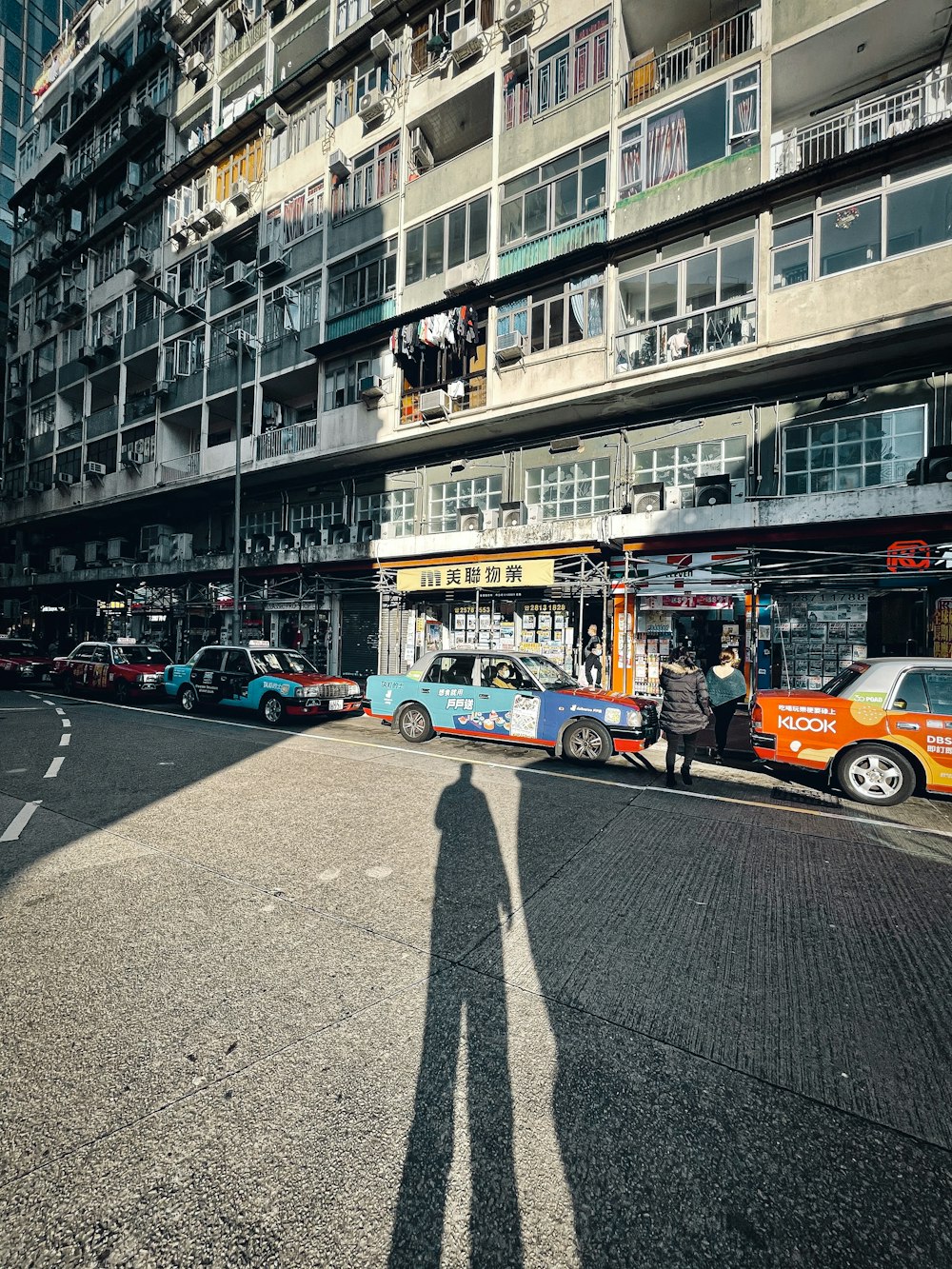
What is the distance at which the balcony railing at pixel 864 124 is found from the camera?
12.6 meters

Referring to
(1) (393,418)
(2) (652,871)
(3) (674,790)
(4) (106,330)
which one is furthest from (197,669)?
(4) (106,330)

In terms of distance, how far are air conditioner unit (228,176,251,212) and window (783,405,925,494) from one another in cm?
2307

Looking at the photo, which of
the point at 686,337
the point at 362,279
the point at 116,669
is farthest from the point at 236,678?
the point at 362,279

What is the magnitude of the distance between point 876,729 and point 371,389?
1692 cm

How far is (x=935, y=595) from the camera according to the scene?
12391 millimetres

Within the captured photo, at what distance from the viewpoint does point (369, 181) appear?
2053cm

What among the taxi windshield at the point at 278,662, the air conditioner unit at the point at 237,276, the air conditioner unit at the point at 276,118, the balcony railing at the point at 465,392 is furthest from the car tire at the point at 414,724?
the air conditioner unit at the point at 276,118

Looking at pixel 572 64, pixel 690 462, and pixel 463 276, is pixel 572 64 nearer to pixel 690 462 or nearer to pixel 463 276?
pixel 463 276

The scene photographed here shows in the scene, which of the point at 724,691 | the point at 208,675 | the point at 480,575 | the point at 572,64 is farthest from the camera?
the point at 480,575

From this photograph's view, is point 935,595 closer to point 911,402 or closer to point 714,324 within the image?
point 911,402

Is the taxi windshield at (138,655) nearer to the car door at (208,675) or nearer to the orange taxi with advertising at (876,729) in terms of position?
the car door at (208,675)

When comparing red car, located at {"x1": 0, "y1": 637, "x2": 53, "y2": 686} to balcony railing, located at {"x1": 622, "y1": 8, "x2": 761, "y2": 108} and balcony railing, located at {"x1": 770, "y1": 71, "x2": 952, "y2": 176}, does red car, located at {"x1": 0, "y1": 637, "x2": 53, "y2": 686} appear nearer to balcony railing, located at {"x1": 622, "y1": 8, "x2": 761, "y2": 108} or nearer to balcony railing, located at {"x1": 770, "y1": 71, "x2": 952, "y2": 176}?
balcony railing, located at {"x1": 622, "y1": 8, "x2": 761, "y2": 108}

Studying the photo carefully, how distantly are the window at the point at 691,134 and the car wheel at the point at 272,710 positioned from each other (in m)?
15.0

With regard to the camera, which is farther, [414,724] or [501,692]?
[414,724]
